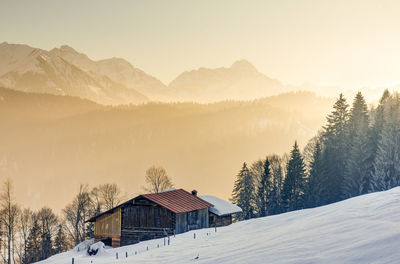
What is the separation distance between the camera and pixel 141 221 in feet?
152

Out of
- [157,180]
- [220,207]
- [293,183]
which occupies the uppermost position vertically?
[157,180]

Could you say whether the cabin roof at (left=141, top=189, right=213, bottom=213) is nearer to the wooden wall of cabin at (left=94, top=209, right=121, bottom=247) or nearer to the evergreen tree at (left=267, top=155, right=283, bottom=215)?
the wooden wall of cabin at (left=94, top=209, right=121, bottom=247)

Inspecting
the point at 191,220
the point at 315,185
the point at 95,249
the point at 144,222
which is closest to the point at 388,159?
the point at 315,185

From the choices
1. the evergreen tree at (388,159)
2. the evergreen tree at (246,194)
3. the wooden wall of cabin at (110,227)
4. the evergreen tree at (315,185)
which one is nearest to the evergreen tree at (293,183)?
the evergreen tree at (315,185)

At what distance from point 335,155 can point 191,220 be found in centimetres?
2653

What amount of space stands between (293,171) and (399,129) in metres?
18.5

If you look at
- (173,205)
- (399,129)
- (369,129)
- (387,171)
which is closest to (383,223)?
(173,205)

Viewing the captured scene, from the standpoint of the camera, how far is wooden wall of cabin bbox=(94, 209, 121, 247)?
151ft

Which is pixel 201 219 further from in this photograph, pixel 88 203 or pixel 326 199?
pixel 88 203

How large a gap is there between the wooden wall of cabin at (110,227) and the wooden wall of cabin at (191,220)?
741 cm

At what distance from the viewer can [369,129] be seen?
187 feet

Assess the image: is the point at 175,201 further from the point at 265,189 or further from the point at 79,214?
the point at 79,214

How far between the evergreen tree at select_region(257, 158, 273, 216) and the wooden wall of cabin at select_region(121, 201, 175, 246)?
27.2 m

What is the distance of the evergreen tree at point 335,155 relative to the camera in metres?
56.6
